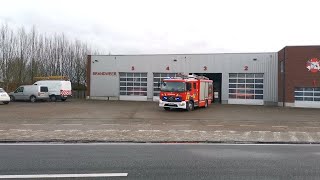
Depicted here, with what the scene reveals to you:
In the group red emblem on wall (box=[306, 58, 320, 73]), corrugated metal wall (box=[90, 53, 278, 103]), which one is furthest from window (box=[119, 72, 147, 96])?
red emblem on wall (box=[306, 58, 320, 73])

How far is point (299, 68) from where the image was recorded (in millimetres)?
37031

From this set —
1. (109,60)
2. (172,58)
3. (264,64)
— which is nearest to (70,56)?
(109,60)

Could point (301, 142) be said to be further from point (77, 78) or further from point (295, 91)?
point (77, 78)

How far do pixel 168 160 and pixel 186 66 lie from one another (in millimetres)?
36420

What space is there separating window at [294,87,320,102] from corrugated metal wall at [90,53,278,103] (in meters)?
4.24

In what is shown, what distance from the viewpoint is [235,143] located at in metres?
12.4

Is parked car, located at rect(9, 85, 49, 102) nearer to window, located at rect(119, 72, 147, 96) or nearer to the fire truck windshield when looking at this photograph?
window, located at rect(119, 72, 147, 96)

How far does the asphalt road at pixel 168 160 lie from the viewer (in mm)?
7422

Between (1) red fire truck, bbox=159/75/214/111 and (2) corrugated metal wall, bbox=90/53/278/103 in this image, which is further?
(2) corrugated metal wall, bbox=90/53/278/103

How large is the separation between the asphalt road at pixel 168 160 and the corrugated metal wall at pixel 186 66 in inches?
1238

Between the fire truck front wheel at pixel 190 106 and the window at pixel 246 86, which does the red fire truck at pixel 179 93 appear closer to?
the fire truck front wheel at pixel 190 106

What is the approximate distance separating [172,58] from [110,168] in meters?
37.7

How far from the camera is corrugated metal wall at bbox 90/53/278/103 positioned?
42219 millimetres

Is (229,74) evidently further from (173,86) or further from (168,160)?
(168,160)
